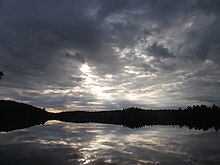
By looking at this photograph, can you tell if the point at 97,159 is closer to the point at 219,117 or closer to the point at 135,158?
the point at 135,158

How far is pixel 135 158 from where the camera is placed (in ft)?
76.0

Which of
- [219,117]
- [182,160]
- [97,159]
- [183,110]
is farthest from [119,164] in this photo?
[183,110]

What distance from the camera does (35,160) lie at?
2170cm

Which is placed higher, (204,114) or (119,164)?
(204,114)

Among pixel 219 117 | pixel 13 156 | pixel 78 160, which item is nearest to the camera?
pixel 78 160

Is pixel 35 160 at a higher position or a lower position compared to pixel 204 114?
lower

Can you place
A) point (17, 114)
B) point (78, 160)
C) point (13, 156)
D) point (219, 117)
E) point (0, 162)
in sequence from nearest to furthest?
1. point (0, 162)
2. point (78, 160)
3. point (13, 156)
4. point (219, 117)
5. point (17, 114)

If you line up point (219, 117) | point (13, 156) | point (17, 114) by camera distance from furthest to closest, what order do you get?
point (17, 114), point (219, 117), point (13, 156)

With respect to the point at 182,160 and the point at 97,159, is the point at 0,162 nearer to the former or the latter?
the point at 97,159

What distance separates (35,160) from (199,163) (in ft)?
A: 46.1

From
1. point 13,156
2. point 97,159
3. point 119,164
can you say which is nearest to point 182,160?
point 119,164

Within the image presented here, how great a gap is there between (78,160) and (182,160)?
922 centimetres

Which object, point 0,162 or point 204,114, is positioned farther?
point 204,114

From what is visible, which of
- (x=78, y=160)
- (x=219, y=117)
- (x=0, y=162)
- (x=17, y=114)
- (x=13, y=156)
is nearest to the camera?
(x=0, y=162)
